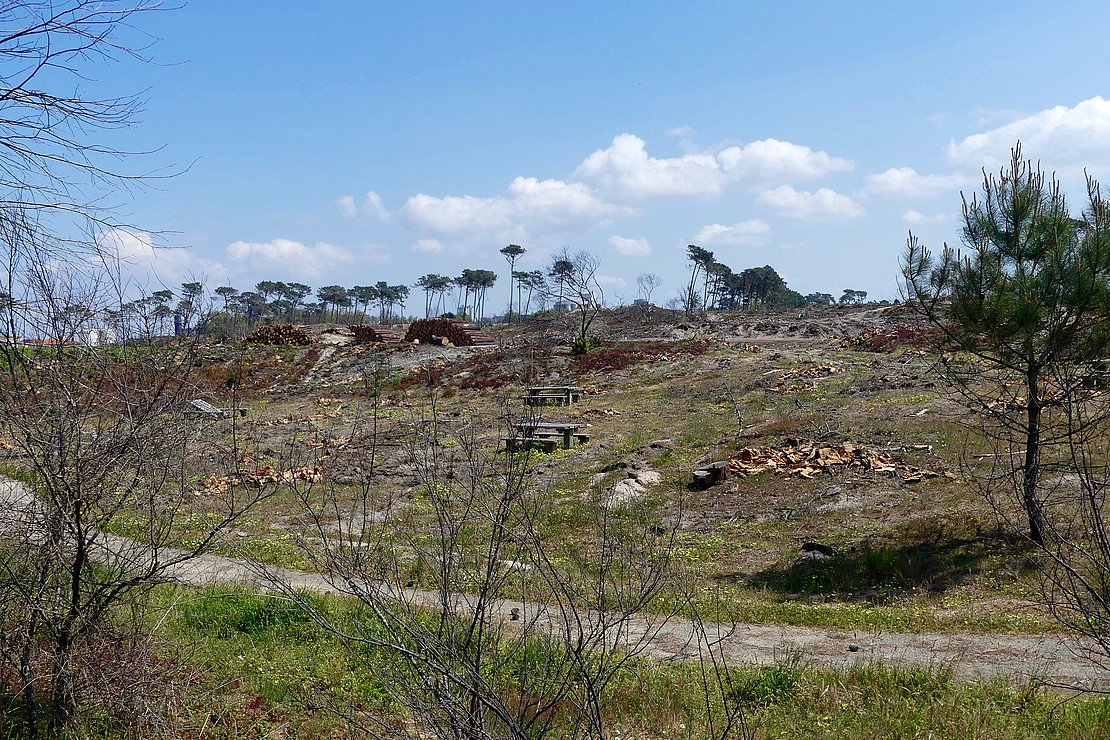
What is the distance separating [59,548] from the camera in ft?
15.0

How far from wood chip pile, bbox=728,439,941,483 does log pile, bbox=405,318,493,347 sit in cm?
2973

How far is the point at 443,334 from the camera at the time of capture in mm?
45531

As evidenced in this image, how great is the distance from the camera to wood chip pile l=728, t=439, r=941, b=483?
13.6m

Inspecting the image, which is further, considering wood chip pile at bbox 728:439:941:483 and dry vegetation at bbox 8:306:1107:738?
wood chip pile at bbox 728:439:941:483

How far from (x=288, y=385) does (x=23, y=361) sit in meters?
34.2

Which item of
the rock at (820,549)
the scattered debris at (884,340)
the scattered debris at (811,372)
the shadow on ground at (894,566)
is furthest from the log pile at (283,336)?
the shadow on ground at (894,566)

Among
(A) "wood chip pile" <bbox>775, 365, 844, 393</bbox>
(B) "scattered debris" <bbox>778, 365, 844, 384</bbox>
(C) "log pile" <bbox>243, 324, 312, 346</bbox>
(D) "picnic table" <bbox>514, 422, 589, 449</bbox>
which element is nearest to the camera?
(D) "picnic table" <bbox>514, 422, 589, 449</bbox>

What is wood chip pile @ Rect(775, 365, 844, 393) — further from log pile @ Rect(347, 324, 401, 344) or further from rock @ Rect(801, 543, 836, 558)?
log pile @ Rect(347, 324, 401, 344)

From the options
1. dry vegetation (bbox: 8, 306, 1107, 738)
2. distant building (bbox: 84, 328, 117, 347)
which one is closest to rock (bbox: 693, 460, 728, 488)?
dry vegetation (bbox: 8, 306, 1107, 738)

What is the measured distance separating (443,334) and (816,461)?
108 ft

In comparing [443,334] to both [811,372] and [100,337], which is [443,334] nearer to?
[811,372]

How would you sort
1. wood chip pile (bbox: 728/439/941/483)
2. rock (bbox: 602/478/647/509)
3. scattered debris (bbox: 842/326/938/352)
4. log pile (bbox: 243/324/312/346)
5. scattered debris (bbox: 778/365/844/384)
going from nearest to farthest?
rock (bbox: 602/478/647/509), wood chip pile (bbox: 728/439/941/483), scattered debris (bbox: 778/365/844/384), scattered debris (bbox: 842/326/938/352), log pile (bbox: 243/324/312/346)

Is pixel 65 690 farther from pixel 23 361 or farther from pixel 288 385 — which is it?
pixel 288 385

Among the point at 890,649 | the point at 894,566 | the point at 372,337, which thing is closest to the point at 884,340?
the point at 894,566
